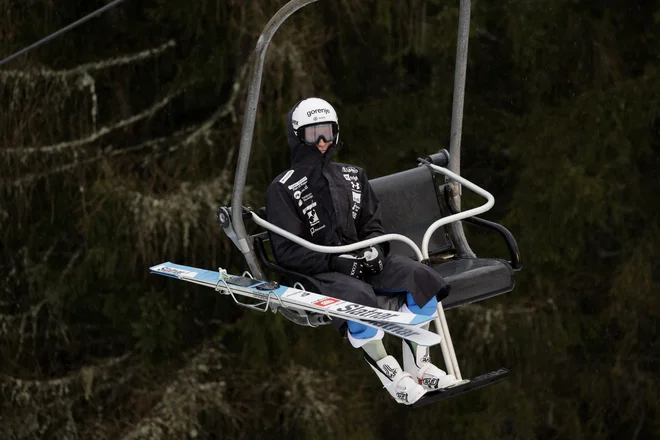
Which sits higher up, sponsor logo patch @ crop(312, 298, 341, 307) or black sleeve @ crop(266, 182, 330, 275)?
black sleeve @ crop(266, 182, 330, 275)

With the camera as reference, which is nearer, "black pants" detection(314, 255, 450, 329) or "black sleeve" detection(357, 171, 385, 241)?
"black pants" detection(314, 255, 450, 329)

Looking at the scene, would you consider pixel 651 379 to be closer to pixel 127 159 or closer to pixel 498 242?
pixel 498 242

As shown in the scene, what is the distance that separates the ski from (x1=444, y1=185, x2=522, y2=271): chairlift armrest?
109 cm

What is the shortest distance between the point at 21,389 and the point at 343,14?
4662mm

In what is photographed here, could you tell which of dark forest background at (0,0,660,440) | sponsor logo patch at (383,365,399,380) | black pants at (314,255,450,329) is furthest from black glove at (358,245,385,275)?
dark forest background at (0,0,660,440)

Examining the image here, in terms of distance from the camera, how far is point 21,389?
14.5m

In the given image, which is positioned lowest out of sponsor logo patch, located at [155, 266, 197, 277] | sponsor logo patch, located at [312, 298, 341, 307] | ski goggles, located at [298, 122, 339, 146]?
sponsor logo patch, located at [312, 298, 341, 307]

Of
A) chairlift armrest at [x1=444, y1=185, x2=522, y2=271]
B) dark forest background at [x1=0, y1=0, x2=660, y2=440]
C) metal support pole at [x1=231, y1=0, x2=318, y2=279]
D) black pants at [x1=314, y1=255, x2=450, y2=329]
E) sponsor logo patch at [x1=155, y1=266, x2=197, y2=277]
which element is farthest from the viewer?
dark forest background at [x1=0, y1=0, x2=660, y2=440]

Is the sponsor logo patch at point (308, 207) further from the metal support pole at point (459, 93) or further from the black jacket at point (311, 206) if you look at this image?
the metal support pole at point (459, 93)

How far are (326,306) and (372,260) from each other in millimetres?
424

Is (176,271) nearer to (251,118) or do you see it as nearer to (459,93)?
(251,118)

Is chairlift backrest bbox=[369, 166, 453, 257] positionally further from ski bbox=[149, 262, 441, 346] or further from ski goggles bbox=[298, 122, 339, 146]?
ski bbox=[149, 262, 441, 346]

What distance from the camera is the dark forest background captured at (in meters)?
13.4

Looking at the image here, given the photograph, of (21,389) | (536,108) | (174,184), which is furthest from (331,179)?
(21,389)
